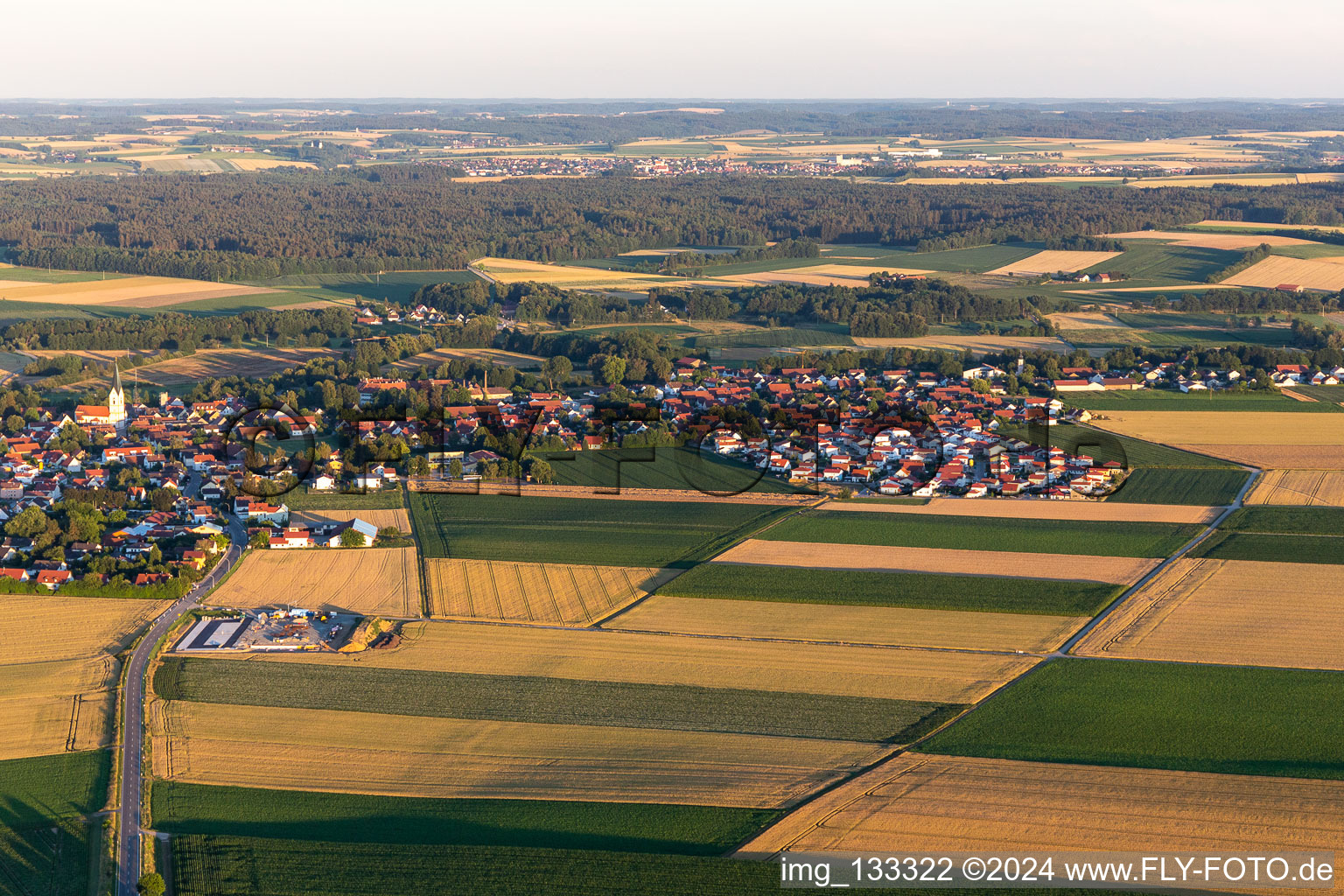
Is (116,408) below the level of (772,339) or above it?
below

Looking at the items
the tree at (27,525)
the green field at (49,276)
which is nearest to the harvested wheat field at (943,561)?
the tree at (27,525)

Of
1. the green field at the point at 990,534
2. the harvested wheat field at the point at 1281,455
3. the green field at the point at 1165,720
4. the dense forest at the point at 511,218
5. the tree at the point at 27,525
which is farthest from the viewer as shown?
the dense forest at the point at 511,218

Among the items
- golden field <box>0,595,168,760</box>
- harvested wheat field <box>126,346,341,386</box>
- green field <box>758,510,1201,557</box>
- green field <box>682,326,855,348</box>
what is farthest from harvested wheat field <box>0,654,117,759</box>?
green field <box>682,326,855,348</box>

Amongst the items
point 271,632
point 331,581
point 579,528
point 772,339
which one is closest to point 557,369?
point 772,339

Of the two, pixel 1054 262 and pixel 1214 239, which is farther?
pixel 1214 239

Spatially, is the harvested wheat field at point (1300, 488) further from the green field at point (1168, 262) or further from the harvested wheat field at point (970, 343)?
the green field at point (1168, 262)

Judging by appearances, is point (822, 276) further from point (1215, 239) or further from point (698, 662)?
point (698, 662)

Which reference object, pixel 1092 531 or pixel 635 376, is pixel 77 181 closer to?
pixel 635 376
